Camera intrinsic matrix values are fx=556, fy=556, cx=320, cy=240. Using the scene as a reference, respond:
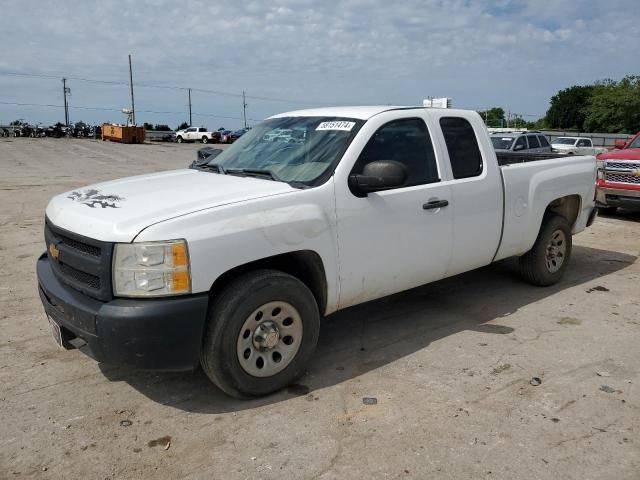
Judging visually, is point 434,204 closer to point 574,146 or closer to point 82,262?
point 82,262

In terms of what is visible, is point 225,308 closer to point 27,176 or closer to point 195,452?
point 195,452

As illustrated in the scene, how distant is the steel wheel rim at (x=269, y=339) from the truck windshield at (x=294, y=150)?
87 centimetres

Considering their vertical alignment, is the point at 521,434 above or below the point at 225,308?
below

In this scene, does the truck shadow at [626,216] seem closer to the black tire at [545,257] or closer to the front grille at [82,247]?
the black tire at [545,257]

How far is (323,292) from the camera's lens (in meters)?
3.76

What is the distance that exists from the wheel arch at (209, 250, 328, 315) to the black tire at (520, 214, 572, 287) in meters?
2.82

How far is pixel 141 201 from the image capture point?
3.44 m

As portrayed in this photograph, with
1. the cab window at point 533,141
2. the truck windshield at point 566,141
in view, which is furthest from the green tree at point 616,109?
the cab window at point 533,141

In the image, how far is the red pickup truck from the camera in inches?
391

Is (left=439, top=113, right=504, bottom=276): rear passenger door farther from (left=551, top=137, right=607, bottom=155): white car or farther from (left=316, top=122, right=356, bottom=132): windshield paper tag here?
(left=551, top=137, right=607, bottom=155): white car

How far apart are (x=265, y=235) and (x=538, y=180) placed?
3.23 meters

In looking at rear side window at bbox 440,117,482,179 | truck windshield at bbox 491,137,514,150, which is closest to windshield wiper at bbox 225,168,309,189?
rear side window at bbox 440,117,482,179

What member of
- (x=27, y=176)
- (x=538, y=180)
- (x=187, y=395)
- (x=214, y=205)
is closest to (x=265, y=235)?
(x=214, y=205)

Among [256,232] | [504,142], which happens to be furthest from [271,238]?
[504,142]
